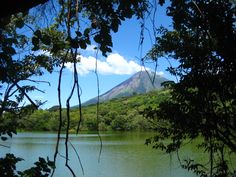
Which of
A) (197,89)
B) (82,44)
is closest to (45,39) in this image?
(82,44)

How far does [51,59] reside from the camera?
9969 mm

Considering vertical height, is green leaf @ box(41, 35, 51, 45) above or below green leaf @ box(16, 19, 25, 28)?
below

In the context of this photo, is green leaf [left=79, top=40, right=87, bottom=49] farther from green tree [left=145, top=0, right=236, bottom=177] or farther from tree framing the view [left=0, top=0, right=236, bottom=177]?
green tree [left=145, top=0, right=236, bottom=177]

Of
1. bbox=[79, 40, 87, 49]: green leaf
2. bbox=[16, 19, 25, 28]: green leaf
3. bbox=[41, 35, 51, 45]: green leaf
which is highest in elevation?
bbox=[16, 19, 25, 28]: green leaf

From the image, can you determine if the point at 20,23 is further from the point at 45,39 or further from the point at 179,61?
the point at 179,61

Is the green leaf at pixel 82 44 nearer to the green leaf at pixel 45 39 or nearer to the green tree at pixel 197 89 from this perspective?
the green leaf at pixel 45 39

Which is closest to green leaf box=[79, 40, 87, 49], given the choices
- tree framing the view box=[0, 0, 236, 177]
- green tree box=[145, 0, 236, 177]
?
tree framing the view box=[0, 0, 236, 177]

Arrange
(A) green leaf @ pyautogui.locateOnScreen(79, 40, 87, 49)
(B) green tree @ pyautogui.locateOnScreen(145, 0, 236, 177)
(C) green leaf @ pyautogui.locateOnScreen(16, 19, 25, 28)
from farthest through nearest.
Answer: (B) green tree @ pyautogui.locateOnScreen(145, 0, 236, 177)
(C) green leaf @ pyautogui.locateOnScreen(16, 19, 25, 28)
(A) green leaf @ pyautogui.locateOnScreen(79, 40, 87, 49)

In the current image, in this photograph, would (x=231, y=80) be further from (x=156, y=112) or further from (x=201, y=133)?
(x=156, y=112)

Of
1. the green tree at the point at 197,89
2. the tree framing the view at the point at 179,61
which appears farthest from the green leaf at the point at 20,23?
the green tree at the point at 197,89

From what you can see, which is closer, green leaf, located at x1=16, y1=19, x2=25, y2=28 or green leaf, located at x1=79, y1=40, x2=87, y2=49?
green leaf, located at x1=79, y1=40, x2=87, y2=49

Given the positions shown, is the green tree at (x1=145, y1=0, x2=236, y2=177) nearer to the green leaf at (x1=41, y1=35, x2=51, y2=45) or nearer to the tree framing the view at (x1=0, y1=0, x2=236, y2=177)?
the tree framing the view at (x1=0, y1=0, x2=236, y2=177)

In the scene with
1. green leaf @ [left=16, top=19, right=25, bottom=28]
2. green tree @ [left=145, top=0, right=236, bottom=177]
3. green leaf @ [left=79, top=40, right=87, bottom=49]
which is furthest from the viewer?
green tree @ [left=145, top=0, right=236, bottom=177]

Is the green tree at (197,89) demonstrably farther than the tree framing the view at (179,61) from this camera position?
Yes
